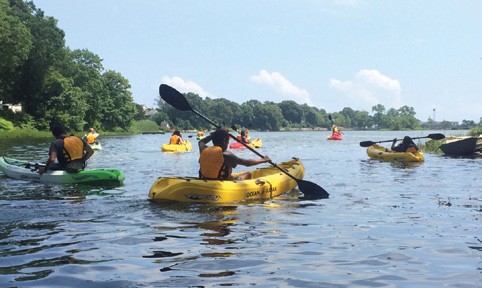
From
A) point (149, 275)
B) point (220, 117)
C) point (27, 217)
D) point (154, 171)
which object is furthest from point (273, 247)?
point (220, 117)

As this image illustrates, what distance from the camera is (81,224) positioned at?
7.62 meters

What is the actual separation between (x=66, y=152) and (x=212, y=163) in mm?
4631

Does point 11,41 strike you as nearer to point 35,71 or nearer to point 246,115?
point 35,71

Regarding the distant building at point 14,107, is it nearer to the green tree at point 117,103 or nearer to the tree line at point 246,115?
the green tree at point 117,103

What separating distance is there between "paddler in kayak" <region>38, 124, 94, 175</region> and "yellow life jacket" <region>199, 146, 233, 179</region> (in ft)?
13.5

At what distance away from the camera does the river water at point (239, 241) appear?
502 centimetres

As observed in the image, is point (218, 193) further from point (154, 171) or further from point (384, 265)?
point (154, 171)

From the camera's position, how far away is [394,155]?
22.2 metres

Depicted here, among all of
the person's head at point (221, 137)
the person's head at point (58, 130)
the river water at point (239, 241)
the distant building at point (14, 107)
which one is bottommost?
the river water at point (239, 241)

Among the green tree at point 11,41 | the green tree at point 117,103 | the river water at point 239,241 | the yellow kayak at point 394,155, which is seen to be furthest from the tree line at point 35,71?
the river water at point 239,241

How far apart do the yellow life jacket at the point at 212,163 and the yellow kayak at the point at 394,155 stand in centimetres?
1364

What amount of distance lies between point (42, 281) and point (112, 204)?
15.8ft

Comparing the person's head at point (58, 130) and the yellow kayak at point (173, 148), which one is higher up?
the person's head at point (58, 130)

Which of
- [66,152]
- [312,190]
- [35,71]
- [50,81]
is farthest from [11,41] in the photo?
[312,190]
